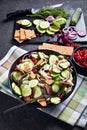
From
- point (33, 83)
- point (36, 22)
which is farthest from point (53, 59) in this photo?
point (36, 22)

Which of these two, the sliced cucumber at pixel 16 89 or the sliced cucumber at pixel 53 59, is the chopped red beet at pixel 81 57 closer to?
the sliced cucumber at pixel 53 59

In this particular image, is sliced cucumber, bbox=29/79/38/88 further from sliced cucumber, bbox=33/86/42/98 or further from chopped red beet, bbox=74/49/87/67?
chopped red beet, bbox=74/49/87/67

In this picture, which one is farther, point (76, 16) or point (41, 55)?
point (76, 16)

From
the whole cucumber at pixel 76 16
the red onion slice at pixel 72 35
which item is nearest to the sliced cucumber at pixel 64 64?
the red onion slice at pixel 72 35

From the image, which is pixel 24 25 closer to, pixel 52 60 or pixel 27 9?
pixel 27 9

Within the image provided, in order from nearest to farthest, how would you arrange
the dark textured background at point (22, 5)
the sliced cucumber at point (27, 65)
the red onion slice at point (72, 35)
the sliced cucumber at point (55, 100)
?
the sliced cucumber at point (55, 100), the sliced cucumber at point (27, 65), the red onion slice at point (72, 35), the dark textured background at point (22, 5)

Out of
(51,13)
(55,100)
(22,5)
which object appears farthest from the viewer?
(22,5)

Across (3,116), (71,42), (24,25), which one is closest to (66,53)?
(71,42)

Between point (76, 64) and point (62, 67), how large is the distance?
0.09m

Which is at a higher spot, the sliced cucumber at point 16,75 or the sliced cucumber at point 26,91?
the sliced cucumber at point 16,75

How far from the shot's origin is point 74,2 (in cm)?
154

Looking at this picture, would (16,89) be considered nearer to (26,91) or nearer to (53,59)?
(26,91)

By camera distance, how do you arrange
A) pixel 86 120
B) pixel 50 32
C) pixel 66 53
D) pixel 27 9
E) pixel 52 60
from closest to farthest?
1. pixel 86 120
2. pixel 52 60
3. pixel 66 53
4. pixel 50 32
5. pixel 27 9

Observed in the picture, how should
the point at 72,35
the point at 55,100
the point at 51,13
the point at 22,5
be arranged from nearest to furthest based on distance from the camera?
the point at 55,100
the point at 72,35
the point at 51,13
the point at 22,5
